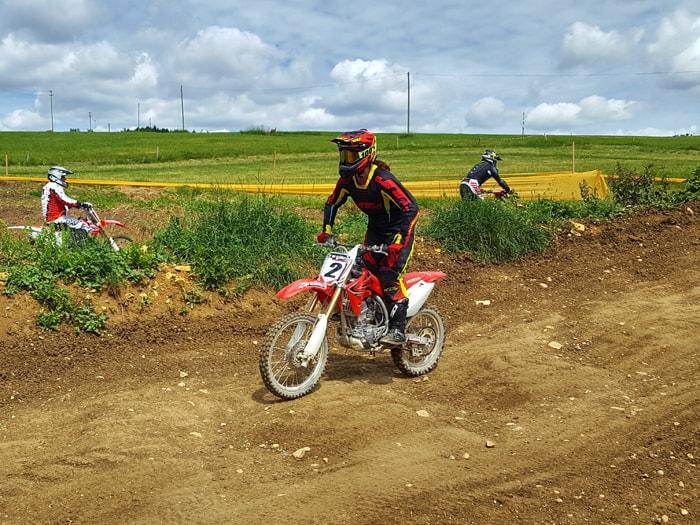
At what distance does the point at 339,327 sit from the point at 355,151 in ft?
5.40

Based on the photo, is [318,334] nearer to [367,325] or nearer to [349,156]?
[367,325]

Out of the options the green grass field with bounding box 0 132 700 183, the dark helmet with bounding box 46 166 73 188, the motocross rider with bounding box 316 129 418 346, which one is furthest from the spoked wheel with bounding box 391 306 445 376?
the green grass field with bounding box 0 132 700 183

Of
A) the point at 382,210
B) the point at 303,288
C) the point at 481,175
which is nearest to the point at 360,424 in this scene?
the point at 303,288

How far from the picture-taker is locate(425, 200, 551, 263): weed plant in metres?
11.7

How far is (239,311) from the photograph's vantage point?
8852mm

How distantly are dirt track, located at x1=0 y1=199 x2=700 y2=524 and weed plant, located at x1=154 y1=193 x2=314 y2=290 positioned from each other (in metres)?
0.47

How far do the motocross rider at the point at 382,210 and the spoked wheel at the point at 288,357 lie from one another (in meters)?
0.78

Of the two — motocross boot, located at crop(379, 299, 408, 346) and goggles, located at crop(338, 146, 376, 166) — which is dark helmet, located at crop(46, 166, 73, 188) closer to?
goggles, located at crop(338, 146, 376, 166)

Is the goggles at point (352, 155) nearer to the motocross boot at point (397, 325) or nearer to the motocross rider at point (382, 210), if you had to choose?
the motocross rider at point (382, 210)

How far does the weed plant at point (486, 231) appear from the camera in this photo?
11664 millimetres

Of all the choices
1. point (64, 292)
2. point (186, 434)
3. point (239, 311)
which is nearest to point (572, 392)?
point (186, 434)

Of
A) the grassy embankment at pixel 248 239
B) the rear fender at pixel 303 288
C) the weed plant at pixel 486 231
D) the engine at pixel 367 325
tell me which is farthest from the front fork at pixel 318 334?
the weed plant at pixel 486 231

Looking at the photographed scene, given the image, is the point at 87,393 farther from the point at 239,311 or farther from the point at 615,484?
the point at 615,484

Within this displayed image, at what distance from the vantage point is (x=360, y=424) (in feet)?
18.8
